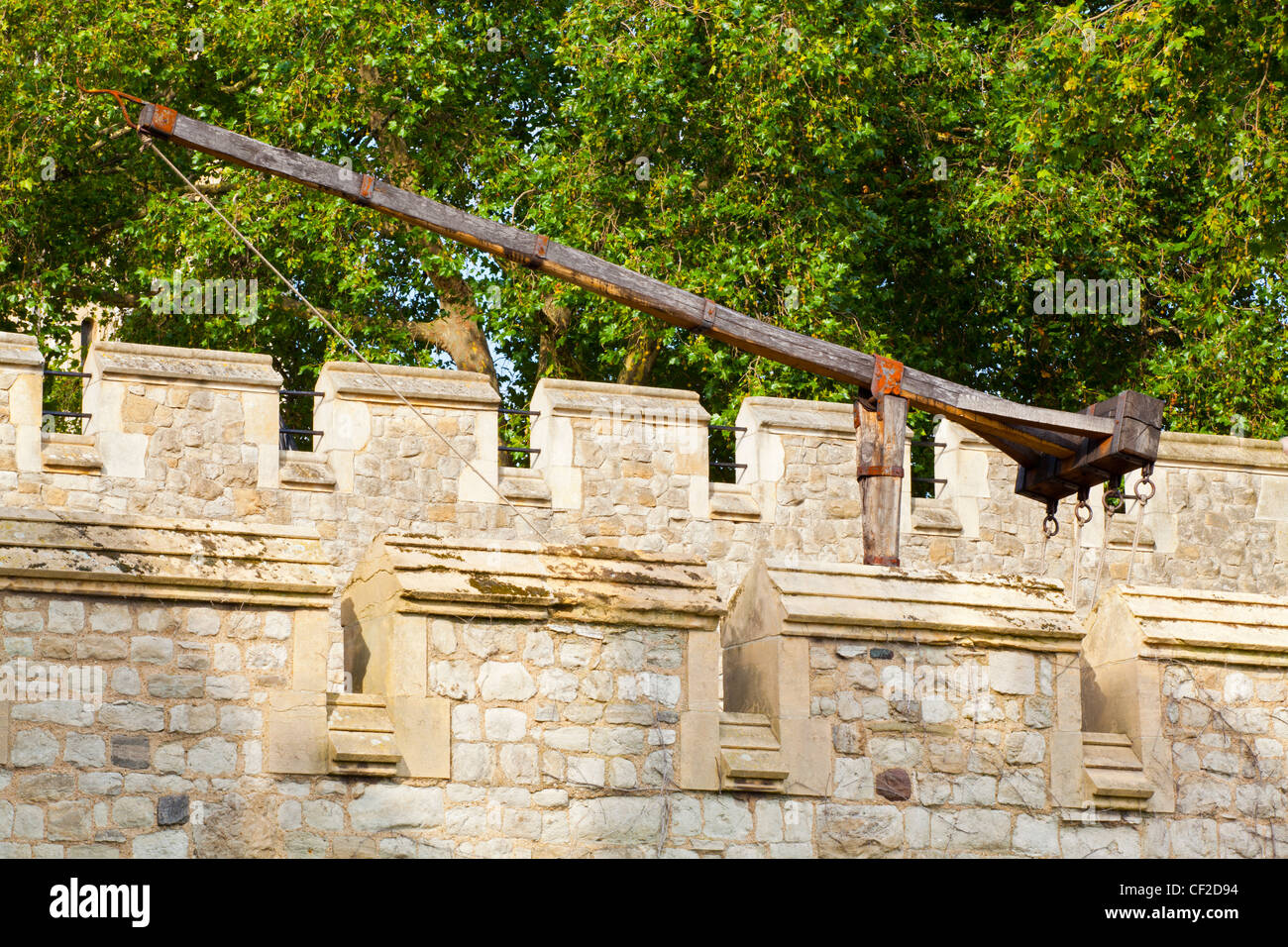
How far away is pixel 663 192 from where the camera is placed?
17078 millimetres

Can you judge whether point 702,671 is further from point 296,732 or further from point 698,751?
point 296,732

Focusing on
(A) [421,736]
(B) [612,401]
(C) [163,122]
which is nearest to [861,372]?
(A) [421,736]

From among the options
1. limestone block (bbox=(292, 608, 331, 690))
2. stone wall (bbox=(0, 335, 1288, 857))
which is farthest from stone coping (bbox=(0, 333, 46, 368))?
limestone block (bbox=(292, 608, 331, 690))

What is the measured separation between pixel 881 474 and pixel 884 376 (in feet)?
1.63

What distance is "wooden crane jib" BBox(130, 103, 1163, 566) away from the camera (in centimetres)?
866

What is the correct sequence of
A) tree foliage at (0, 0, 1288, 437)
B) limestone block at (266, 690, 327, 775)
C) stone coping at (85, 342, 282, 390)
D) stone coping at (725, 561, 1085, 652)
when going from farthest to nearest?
tree foliage at (0, 0, 1288, 437), stone coping at (85, 342, 282, 390), stone coping at (725, 561, 1085, 652), limestone block at (266, 690, 327, 775)

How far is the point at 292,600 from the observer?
23.3 feet

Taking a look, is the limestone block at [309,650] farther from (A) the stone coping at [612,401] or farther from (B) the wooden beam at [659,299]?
(A) the stone coping at [612,401]

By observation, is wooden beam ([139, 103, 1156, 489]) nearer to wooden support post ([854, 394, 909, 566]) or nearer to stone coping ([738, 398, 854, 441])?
wooden support post ([854, 394, 909, 566])

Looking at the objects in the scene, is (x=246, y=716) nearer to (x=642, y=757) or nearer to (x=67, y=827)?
(x=67, y=827)

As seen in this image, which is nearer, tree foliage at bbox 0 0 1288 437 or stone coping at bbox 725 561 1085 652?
stone coping at bbox 725 561 1085 652

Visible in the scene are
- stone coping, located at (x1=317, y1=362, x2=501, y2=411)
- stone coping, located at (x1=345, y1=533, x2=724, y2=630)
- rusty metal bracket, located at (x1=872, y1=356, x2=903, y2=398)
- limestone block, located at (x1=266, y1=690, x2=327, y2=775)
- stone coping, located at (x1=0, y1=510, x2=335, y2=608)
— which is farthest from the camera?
stone coping, located at (x1=317, y1=362, x2=501, y2=411)

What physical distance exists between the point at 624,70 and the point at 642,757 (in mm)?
10656

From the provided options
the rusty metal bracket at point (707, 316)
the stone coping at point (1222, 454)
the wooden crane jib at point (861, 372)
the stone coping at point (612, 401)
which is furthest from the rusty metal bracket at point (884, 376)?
the stone coping at point (1222, 454)
